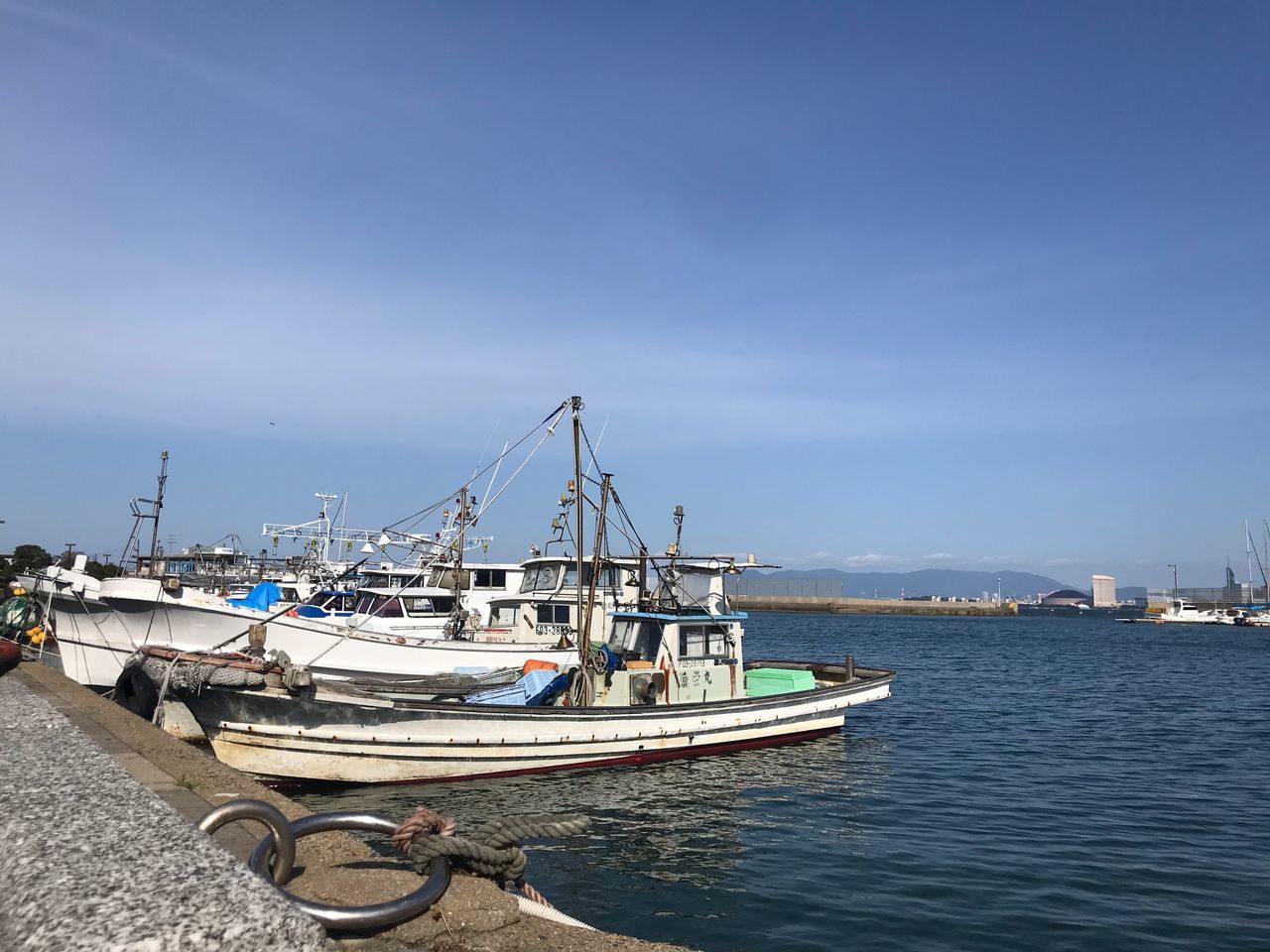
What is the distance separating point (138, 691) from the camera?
15.8 metres

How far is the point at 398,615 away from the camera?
92.5 feet

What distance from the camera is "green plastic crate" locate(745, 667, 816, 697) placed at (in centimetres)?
2266

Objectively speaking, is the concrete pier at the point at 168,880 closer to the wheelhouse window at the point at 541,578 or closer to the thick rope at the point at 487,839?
the thick rope at the point at 487,839

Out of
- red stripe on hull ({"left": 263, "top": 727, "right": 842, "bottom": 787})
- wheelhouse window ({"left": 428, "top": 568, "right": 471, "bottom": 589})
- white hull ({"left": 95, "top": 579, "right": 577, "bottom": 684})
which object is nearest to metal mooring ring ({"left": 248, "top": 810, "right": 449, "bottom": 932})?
red stripe on hull ({"left": 263, "top": 727, "right": 842, "bottom": 787})

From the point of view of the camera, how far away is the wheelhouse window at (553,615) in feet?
84.7

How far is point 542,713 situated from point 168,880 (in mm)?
12777

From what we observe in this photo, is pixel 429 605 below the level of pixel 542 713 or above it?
above

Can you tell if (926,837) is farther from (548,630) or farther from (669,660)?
(548,630)

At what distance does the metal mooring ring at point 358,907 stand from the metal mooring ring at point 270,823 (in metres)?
0.04

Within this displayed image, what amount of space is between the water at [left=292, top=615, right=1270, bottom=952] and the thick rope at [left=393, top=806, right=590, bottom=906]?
16.0 ft

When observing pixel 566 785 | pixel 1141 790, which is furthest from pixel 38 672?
pixel 1141 790

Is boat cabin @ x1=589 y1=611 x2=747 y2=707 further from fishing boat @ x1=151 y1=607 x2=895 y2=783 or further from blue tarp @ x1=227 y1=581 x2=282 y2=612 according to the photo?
blue tarp @ x1=227 y1=581 x2=282 y2=612

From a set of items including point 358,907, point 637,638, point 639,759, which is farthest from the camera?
point 637,638

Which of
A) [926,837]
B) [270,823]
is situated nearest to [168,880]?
[270,823]
